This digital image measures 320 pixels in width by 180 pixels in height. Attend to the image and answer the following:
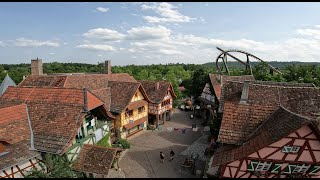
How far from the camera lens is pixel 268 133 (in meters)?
16.5

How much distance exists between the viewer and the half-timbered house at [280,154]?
1540 cm

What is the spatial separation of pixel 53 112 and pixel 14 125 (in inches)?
105

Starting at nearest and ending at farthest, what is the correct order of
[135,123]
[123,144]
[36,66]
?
[123,144], [135,123], [36,66]

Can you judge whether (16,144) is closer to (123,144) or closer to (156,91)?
(123,144)

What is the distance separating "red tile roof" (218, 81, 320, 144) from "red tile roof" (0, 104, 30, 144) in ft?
45.1

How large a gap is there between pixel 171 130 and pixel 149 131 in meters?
3.08

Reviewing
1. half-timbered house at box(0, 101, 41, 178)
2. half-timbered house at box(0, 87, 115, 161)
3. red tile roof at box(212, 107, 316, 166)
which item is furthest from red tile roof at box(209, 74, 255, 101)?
half-timbered house at box(0, 101, 41, 178)

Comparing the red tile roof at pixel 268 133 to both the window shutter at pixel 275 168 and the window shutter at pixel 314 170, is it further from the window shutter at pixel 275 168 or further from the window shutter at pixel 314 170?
the window shutter at pixel 314 170

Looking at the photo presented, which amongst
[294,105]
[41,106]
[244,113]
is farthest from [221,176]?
[41,106]

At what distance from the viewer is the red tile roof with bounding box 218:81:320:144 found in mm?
18578

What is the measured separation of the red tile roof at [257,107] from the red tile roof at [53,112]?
34.0ft

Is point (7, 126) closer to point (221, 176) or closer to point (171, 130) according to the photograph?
point (221, 176)

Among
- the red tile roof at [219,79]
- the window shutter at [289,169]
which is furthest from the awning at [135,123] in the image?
the window shutter at [289,169]

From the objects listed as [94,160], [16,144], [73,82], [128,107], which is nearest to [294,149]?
[94,160]
